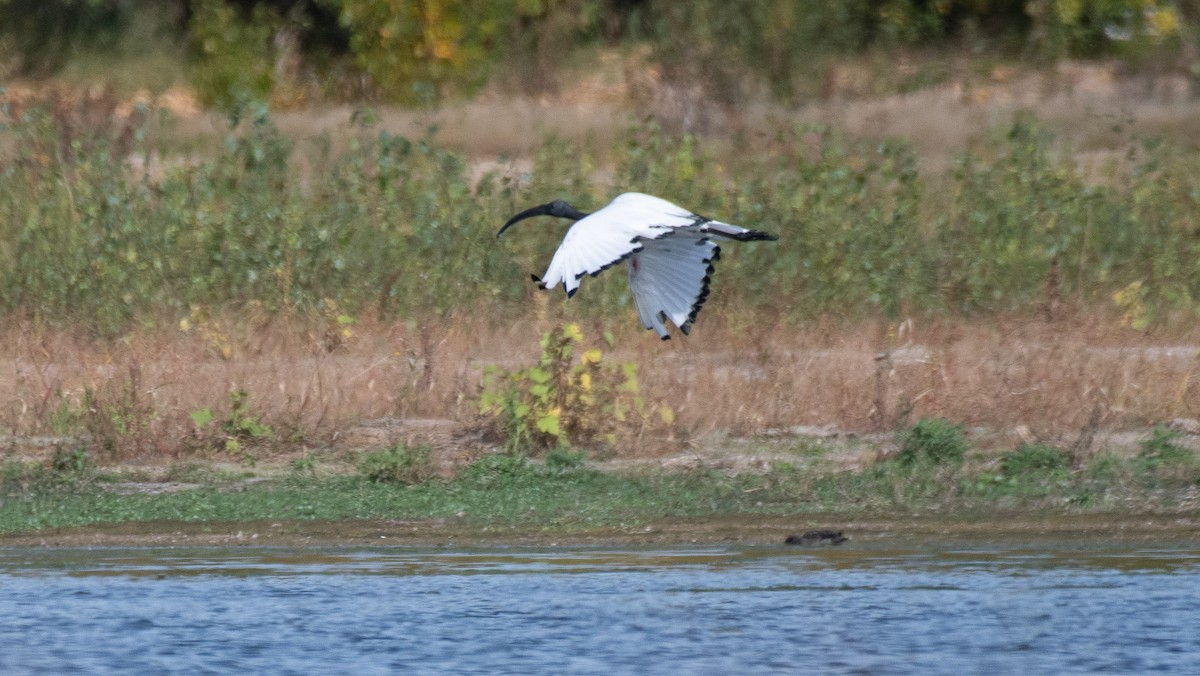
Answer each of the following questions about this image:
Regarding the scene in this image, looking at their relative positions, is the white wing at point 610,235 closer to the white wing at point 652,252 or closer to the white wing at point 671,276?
the white wing at point 652,252

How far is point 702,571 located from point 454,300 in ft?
15.3

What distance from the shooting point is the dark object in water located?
748 centimetres

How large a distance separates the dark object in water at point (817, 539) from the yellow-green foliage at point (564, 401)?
155 centimetres

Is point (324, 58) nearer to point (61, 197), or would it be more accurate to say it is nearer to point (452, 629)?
point (61, 197)

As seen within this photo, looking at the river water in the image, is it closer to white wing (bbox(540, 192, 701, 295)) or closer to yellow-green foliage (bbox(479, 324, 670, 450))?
white wing (bbox(540, 192, 701, 295))

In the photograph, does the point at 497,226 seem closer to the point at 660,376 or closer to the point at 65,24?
the point at 660,376

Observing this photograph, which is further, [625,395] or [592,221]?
[625,395]

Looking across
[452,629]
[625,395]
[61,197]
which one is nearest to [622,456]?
[625,395]

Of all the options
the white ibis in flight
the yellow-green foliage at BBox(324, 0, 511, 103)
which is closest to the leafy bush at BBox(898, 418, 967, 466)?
the white ibis in flight

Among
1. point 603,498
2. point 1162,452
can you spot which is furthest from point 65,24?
point 1162,452

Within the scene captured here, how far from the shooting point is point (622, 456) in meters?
8.85

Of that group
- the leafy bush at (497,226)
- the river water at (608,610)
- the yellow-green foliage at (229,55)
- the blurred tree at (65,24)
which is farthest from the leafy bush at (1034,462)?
the blurred tree at (65,24)

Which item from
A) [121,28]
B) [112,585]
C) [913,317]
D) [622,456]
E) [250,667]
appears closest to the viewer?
[250,667]

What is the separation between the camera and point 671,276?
7777 mm
